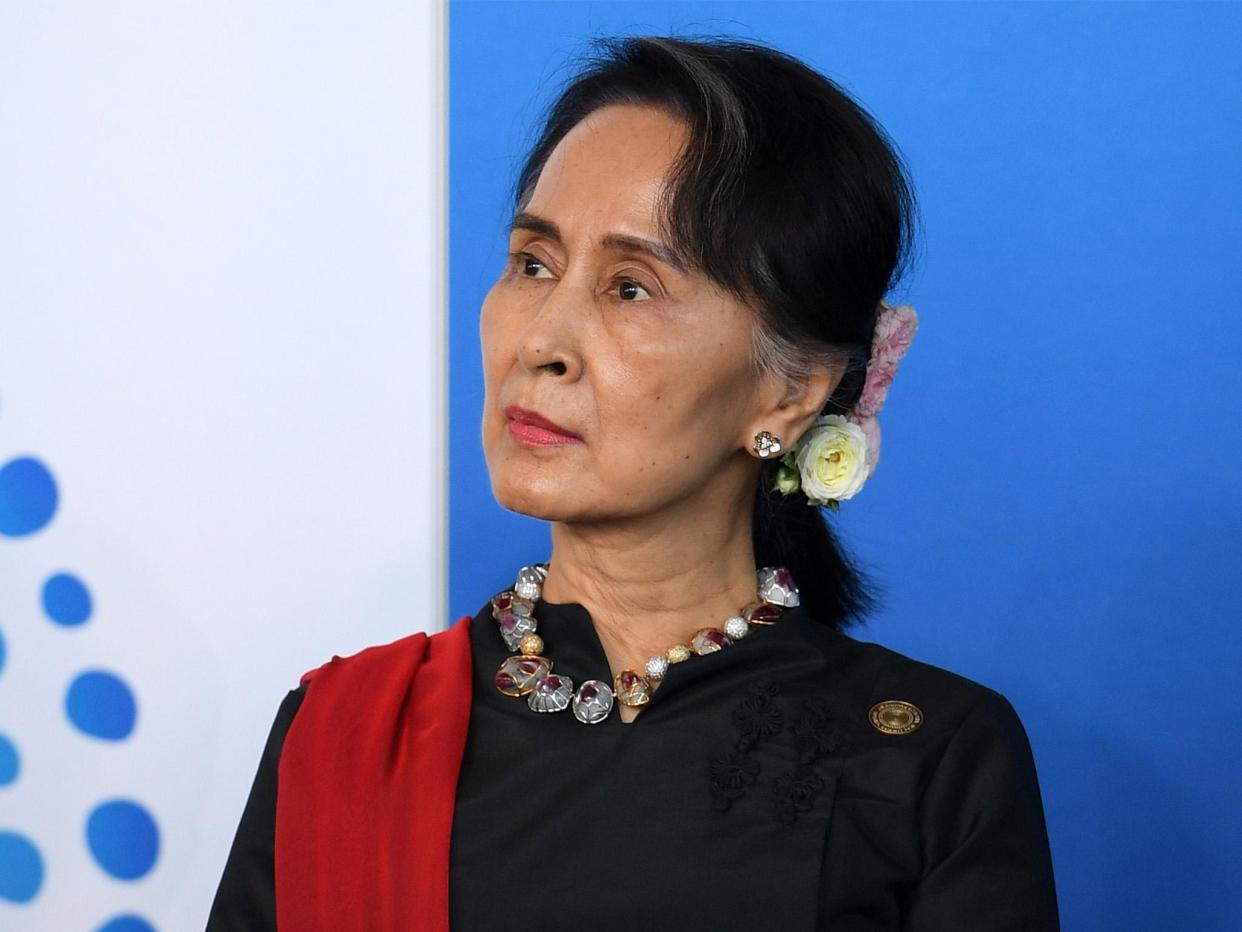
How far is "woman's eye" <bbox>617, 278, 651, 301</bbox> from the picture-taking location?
1.44 m

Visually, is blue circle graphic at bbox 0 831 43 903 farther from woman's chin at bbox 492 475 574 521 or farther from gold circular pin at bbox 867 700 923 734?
gold circular pin at bbox 867 700 923 734

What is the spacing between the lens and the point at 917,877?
55.7 inches

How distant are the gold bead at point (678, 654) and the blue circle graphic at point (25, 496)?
1.11m

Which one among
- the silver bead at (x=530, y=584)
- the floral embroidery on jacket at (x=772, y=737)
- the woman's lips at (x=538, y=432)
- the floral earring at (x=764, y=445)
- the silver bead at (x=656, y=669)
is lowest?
the floral embroidery on jacket at (x=772, y=737)

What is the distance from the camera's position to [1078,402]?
6.81 ft

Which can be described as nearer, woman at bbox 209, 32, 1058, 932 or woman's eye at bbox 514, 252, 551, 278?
woman at bbox 209, 32, 1058, 932

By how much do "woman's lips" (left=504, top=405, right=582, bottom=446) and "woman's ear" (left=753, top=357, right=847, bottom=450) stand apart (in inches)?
7.8

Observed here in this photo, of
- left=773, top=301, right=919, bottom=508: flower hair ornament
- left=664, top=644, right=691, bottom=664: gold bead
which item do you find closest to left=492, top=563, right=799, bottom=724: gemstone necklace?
left=664, top=644, right=691, bottom=664: gold bead

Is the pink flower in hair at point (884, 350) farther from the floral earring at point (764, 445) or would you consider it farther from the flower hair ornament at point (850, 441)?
the floral earring at point (764, 445)

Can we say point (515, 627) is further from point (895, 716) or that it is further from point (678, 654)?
point (895, 716)

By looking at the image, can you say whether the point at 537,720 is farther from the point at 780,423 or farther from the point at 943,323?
the point at 943,323

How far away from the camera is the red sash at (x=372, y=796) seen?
1.41m

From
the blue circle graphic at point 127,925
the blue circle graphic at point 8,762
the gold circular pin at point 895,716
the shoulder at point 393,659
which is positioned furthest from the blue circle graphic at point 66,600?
the gold circular pin at point 895,716

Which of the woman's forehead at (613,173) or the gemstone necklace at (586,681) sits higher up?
the woman's forehead at (613,173)
